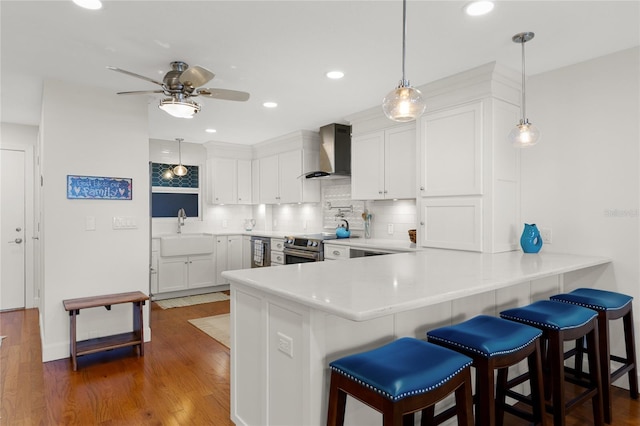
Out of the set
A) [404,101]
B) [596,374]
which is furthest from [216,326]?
[596,374]

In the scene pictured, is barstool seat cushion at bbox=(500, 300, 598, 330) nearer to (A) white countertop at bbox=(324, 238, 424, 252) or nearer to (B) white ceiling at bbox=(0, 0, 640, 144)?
(A) white countertop at bbox=(324, 238, 424, 252)

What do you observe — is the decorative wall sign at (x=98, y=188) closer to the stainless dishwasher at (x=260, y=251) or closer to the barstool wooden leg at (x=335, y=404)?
the stainless dishwasher at (x=260, y=251)

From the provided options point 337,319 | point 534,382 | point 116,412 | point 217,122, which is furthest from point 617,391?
point 217,122

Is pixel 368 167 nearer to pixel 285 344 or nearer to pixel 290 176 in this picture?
pixel 290 176

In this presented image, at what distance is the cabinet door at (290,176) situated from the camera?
5.55m

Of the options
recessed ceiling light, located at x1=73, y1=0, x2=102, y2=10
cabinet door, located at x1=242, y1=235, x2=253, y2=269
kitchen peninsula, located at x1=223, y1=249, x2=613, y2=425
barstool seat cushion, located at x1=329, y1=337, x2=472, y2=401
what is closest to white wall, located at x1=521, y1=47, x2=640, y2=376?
kitchen peninsula, located at x1=223, y1=249, x2=613, y2=425

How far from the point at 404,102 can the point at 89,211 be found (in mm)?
3009

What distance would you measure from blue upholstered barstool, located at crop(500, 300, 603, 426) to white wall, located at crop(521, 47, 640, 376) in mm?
871

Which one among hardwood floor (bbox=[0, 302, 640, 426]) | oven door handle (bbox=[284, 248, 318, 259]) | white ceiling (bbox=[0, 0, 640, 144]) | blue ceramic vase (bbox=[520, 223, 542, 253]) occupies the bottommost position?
hardwood floor (bbox=[0, 302, 640, 426])

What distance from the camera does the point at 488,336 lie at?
1.71 meters

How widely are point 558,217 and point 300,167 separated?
3.35 m

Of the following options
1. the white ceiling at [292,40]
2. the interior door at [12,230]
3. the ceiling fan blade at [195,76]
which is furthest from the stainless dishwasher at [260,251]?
the ceiling fan blade at [195,76]

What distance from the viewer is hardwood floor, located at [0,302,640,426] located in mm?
2385

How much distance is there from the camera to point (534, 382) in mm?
1873
